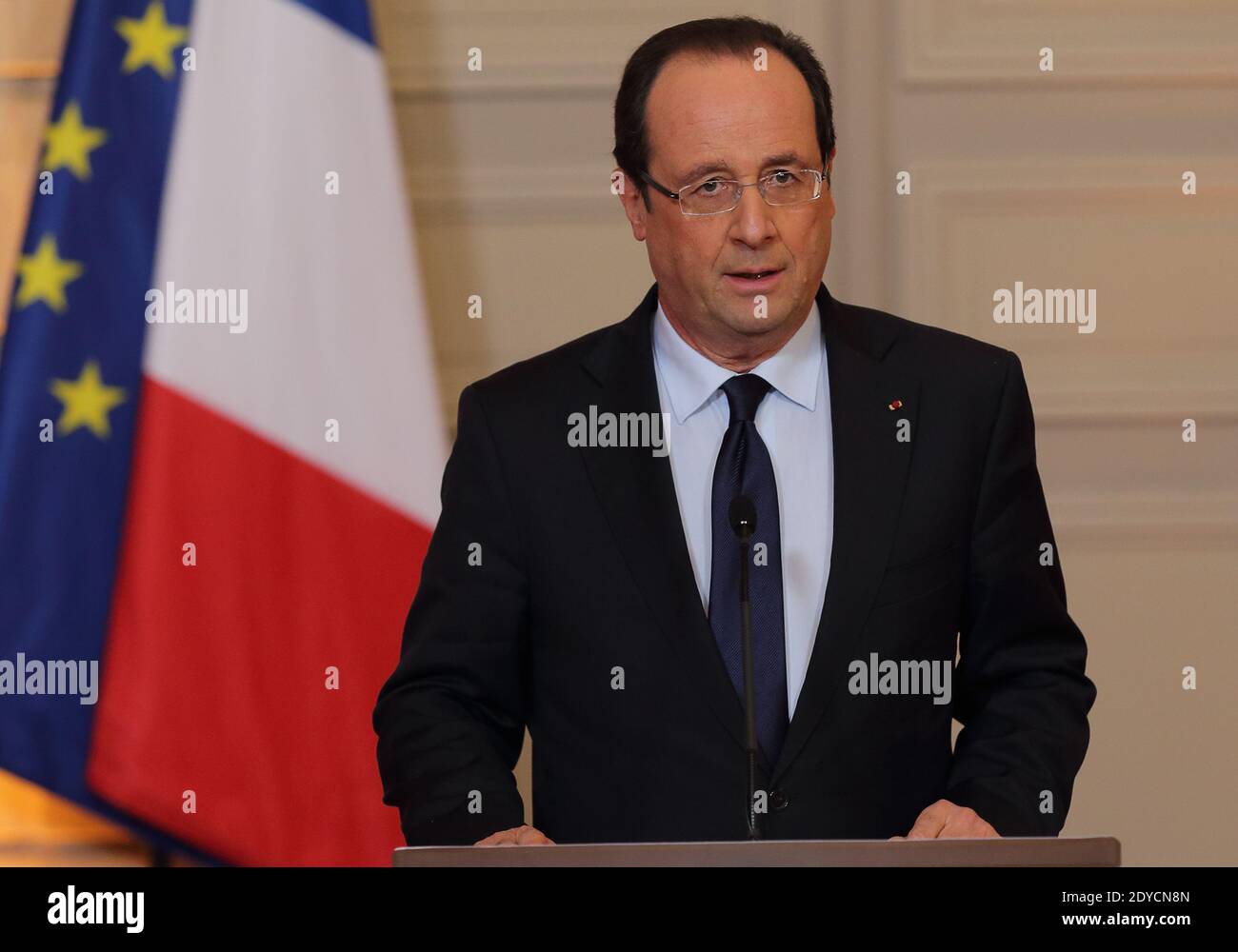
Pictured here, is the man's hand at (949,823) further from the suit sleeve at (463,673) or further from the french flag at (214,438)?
the french flag at (214,438)

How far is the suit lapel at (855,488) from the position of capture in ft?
6.12

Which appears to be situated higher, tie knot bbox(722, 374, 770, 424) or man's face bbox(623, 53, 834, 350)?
man's face bbox(623, 53, 834, 350)

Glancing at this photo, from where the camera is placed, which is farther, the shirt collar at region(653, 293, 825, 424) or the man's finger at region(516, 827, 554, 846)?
the shirt collar at region(653, 293, 825, 424)

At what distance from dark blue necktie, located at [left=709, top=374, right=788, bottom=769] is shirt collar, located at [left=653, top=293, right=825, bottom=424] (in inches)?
2.4

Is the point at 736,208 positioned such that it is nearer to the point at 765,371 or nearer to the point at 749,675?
the point at 765,371

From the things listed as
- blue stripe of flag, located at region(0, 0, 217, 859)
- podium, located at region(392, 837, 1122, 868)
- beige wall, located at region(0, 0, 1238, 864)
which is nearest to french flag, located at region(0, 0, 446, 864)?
blue stripe of flag, located at region(0, 0, 217, 859)

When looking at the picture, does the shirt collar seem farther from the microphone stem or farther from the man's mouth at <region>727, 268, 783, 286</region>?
the microphone stem

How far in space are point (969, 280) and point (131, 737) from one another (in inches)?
76.9

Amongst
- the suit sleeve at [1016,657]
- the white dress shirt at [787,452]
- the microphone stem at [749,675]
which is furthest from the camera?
the white dress shirt at [787,452]

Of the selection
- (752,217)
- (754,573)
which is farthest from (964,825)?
(752,217)

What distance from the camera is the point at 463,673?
1964 millimetres

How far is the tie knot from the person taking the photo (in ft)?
6.53

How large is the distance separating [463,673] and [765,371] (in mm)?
566

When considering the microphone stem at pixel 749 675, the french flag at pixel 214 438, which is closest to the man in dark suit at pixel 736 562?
the microphone stem at pixel 749 675
